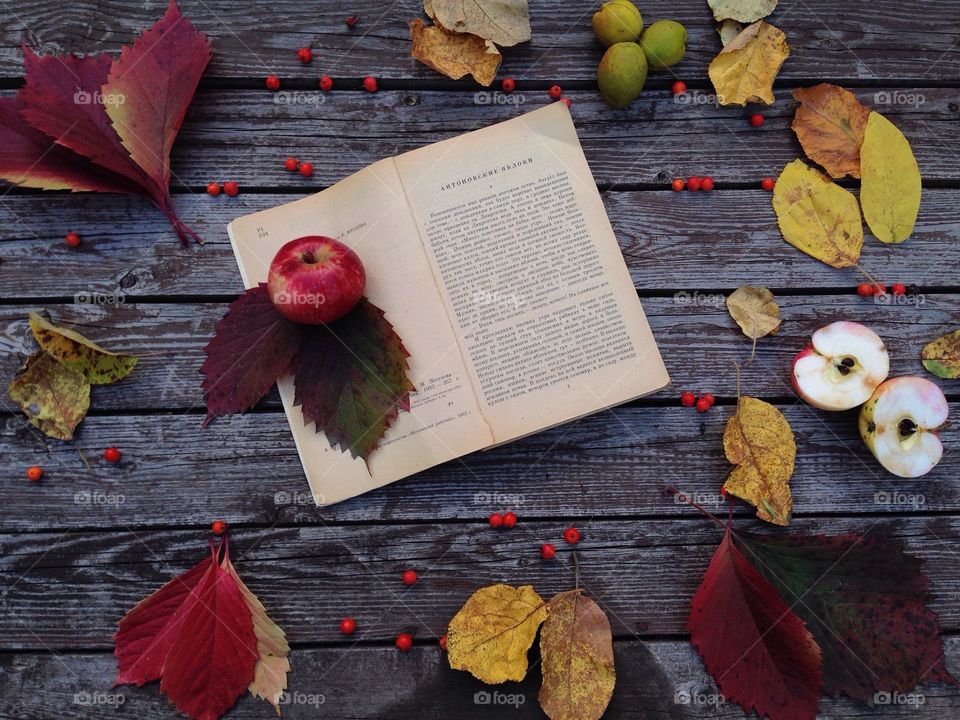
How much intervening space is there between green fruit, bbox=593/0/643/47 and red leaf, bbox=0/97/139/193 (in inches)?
32.4

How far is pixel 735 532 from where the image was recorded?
102 centimetres

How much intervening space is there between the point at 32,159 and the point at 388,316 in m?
0.59

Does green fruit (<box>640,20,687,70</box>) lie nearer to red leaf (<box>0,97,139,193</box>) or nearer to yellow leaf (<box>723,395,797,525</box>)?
yellow leaf (<box>723,395,797,525</box>)

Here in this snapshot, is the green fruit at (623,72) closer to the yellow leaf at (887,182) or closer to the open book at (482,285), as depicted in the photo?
the open book at (482,285)

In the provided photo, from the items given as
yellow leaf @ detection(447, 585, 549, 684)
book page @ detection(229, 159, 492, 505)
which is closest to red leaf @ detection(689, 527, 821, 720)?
yellow leaf @ detection(447, 585, 549, 684)

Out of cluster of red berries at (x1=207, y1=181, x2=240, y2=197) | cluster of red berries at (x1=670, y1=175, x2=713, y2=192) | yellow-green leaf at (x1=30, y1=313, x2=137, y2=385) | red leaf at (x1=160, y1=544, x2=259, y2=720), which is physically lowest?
red leaf at (x1=160, y1=544, x2=259, y2=720)

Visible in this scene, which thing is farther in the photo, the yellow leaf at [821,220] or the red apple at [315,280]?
the yellow leaf at [821,220]

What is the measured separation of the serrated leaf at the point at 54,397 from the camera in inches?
39.1

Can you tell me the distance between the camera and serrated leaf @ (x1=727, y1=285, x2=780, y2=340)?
1.04 m

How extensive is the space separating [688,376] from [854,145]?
463 millimetres

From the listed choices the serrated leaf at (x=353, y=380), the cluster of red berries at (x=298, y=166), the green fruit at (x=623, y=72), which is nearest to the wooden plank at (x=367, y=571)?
the serrated leaf at (x=353, y=380)

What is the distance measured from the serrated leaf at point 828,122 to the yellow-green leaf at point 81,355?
1128mm

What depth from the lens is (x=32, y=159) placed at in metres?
0.99

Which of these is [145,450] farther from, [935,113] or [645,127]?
Answer: [935,113]
